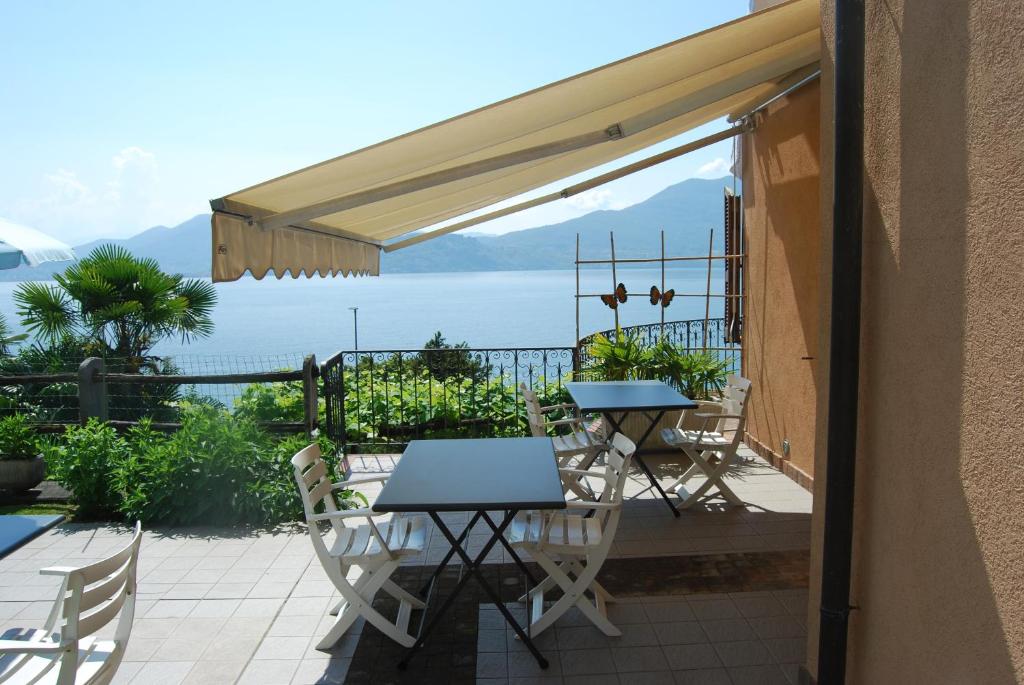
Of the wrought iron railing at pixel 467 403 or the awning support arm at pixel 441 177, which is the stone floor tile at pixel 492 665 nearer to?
the awning support arm at pixel 441 177

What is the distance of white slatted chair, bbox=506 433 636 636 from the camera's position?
388 cm

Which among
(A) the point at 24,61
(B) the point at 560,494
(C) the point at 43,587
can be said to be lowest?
(C) the point at 43,587

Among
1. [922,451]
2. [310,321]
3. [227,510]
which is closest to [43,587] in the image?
[227,510]

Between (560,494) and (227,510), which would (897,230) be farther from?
(227,510)

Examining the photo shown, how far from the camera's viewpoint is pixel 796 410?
6.70m

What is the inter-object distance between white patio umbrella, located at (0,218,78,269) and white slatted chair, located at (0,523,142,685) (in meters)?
4.54

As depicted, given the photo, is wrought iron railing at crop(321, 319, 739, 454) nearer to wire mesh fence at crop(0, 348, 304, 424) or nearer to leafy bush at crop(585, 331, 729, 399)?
leafy bush at crop(585, 331, 729, 399)

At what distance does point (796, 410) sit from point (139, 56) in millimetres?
12021

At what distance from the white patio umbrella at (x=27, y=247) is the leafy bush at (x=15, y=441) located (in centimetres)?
145

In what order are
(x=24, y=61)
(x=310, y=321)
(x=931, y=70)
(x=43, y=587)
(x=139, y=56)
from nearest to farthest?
(x=931, y=70), (x=43, y=587), (x=139, y=56), (x=24, y=61), (x=310, y=321)

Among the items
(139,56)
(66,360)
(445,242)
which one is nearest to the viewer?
(66,360)

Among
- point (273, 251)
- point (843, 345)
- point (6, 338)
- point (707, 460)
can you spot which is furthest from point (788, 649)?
point (6, 338)

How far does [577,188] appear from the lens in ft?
24.4

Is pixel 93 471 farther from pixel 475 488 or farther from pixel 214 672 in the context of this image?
pixel 475 488
